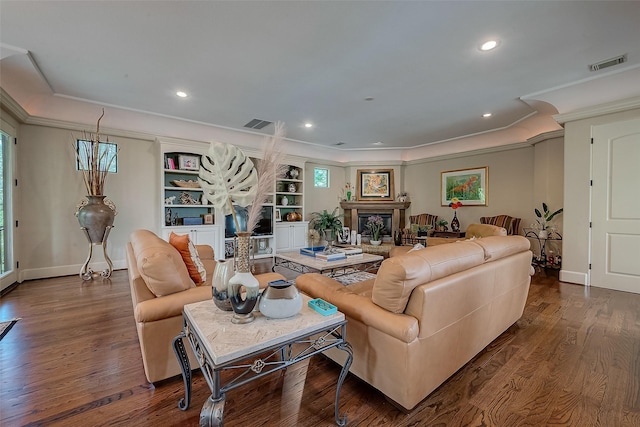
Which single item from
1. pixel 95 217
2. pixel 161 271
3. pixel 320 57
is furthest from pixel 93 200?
A: pixel 320 57

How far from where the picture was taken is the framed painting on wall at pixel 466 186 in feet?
19.9

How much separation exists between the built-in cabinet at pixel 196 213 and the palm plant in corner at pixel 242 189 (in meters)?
3.93

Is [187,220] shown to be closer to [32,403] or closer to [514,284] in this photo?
[32,403]

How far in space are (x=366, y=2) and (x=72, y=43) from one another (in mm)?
2833

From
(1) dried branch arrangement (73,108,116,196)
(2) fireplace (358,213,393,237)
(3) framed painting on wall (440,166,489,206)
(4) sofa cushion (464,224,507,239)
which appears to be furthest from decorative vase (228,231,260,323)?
(2) fireplace (358,213,393,237)

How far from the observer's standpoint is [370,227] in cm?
728

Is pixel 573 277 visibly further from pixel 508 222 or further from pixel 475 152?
pixel 475 152

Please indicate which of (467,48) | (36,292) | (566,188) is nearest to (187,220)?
(36,292)

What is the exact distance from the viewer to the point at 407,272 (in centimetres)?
145

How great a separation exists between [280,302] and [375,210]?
634 centimetres

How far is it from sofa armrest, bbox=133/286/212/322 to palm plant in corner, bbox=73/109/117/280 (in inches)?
125

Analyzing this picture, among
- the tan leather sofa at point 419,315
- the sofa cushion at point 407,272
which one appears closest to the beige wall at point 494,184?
the tan leather sofa at point 419,315

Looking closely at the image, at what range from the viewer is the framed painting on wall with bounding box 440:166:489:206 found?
6.06 metres

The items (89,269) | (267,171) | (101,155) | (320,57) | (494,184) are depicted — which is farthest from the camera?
(494,184)
